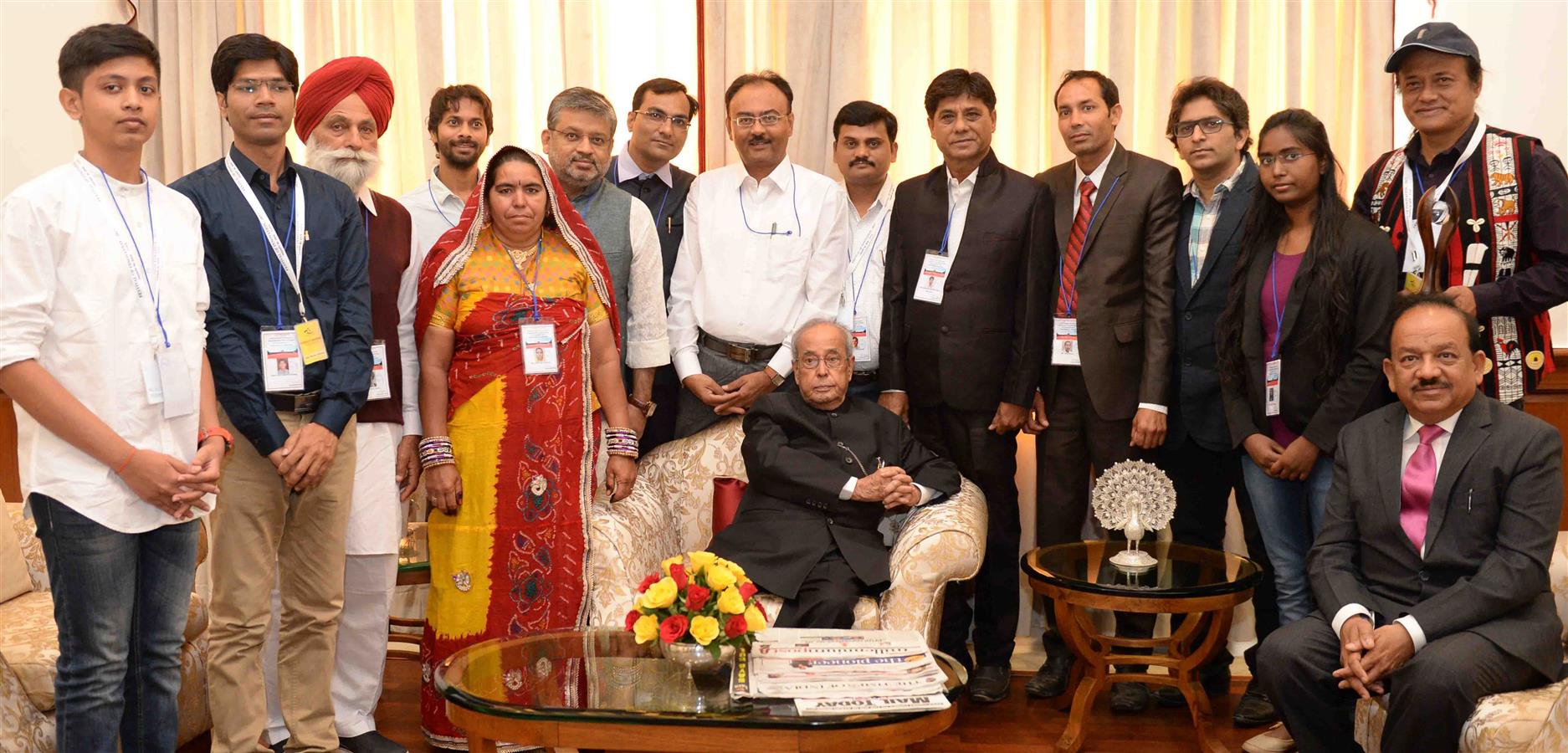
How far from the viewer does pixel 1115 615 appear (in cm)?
414

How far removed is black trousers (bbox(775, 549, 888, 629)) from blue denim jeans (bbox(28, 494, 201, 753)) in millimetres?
1602

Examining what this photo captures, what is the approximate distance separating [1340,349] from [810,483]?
1582mm

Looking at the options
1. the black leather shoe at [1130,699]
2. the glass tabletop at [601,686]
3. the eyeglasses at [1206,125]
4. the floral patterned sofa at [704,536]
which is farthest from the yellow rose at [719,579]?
the eyeglasses at [1206,125]

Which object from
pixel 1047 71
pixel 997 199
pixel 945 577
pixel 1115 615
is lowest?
pixel 1115 615

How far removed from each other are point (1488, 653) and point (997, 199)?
1.97 metres

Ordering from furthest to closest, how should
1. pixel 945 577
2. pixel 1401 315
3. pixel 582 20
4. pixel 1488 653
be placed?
pixel 582 20, pixel 945 577, pixel 1401 315, pixel 1488 653

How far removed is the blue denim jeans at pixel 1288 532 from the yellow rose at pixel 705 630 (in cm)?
184

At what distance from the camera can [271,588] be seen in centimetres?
325

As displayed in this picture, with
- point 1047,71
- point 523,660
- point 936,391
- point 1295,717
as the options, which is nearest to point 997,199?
point 936,391

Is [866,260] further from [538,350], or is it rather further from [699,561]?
[699,561]

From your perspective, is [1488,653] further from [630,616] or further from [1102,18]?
[1102,18]

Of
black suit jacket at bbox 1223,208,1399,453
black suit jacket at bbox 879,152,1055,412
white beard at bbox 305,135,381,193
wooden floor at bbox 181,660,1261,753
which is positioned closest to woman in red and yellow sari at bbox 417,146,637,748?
white beard at bbox 305,135,381,193

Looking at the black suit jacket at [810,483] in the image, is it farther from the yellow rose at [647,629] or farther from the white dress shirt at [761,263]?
the yellow rose at [647,629]

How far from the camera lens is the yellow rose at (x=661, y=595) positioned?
2775mm
